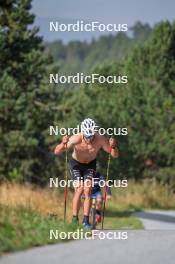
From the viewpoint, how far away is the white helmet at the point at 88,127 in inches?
379

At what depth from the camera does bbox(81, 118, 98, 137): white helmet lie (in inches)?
379

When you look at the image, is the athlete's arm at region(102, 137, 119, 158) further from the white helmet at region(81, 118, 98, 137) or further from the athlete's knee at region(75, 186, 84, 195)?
the athlete's knee at region(75, 186, 84, 195)

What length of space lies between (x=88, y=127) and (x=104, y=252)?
292cm

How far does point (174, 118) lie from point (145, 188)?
19.5m

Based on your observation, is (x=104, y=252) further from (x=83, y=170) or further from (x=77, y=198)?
(x=83, y=170)

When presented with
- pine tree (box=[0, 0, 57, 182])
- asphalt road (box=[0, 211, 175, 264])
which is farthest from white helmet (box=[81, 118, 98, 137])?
pine tree (box=[0, 0, 57, 182])

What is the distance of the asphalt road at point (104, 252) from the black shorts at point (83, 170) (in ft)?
6.89

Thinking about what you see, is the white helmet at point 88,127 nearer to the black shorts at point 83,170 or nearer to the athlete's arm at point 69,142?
the athlete's arm at point 69,142

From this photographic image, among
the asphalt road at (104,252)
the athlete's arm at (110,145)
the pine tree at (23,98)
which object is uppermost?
the pine tree at (23,98)

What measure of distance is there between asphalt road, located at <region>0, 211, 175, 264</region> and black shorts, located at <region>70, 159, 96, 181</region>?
82.7 inches

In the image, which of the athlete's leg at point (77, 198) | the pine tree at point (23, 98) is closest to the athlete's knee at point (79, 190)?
the athlete's leg at point (77, 198)

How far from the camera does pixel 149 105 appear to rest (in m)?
39.2

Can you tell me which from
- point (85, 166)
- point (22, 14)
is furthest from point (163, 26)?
point (85, 166)

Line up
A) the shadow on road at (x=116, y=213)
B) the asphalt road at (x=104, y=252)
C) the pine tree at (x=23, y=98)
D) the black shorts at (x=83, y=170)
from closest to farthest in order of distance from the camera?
the asphalt road at (x=104, y=252)
the black shorts at (x=83, y=170)
the shadow on road at (x=116, y=213)
the pine tree at (x=23, y=98)
